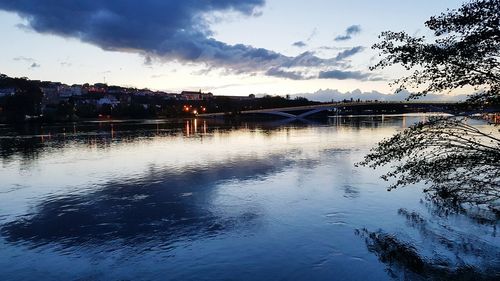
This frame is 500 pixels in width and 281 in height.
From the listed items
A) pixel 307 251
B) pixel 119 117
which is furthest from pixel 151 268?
pixel 119 117

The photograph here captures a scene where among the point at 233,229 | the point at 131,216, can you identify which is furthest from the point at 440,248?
the point at 131,216

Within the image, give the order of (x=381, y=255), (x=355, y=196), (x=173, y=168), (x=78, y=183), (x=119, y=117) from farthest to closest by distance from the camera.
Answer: (x=119, y=117)
(x=173, y=168)
(x=78, y=183)
(x=355, y=196)
(x=381, y=255)

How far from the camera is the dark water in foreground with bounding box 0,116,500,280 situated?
1159cm

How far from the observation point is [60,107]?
14062 centimetres

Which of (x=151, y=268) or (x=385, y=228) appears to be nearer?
(x=151, y=268)

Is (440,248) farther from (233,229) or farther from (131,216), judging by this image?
(131,216)

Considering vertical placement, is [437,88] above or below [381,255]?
above

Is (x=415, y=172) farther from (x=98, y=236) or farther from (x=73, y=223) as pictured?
(x=73, y=223)

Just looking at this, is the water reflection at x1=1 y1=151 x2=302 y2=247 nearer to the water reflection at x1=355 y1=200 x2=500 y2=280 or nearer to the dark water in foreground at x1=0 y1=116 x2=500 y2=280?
the dark water in foreground at x1=0 y1=116 x2=500 y2=280

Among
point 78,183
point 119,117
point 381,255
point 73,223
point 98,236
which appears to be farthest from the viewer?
point 119,117

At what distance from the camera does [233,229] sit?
49.4 feet

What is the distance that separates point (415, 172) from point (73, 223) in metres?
13.0

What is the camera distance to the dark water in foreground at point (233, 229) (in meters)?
11.6

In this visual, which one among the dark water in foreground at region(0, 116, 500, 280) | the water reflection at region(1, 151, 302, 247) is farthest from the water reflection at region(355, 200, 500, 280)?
the water reflection at region(1, 151, 302, 247)
